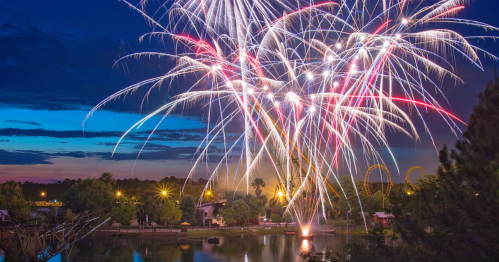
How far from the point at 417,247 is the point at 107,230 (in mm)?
42233

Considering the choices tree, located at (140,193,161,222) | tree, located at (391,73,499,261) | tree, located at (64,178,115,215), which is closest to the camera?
tree, located at (391,73,499,261)

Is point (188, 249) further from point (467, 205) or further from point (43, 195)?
point (43, 195)

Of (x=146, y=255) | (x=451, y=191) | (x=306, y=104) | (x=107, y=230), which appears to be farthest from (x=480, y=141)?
(x=107, y=230)

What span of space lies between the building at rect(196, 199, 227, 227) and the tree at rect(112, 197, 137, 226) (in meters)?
8.81

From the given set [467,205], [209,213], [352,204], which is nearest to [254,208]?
[209,213]

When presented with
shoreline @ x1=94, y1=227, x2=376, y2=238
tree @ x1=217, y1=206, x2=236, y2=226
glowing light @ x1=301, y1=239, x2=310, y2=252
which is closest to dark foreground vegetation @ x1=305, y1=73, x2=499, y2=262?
glowing light @ x1=301, y1=239, x2=310, y2=252

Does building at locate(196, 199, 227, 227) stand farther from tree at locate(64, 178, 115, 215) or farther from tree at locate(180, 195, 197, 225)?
tree at locate(64, 178, 115, 215)

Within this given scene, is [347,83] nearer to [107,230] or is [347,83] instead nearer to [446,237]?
[446,237]

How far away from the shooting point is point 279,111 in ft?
65.2

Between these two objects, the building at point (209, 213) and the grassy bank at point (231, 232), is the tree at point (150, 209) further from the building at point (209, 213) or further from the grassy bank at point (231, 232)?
the grassy bank at point (231, 232)

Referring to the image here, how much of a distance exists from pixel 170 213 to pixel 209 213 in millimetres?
10498

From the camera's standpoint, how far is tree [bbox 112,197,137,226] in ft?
168

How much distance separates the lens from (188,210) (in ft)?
180

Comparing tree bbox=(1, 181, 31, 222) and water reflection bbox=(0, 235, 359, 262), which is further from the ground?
tree bbox=(1, 181, 31, 222)
